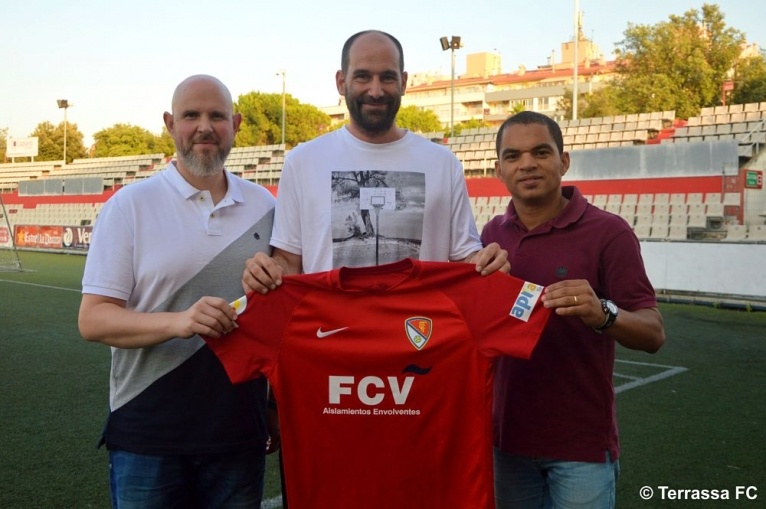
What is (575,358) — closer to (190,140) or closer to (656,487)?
(190,140)

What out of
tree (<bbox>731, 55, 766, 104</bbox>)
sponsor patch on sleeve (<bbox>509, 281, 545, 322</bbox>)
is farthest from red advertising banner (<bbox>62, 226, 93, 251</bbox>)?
tree (<bbox>731, 55, 766, 104</bbox>)

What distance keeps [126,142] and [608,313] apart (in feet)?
254

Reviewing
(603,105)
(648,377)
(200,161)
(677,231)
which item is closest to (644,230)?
(677,231)

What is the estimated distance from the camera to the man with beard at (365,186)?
2617mm

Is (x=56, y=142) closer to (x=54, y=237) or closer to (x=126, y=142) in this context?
(x=126, y=142)

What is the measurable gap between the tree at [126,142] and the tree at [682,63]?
46.7 metres

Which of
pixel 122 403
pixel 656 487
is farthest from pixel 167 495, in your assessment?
pixel 656 487

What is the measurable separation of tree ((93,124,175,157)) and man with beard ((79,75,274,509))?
74608mm

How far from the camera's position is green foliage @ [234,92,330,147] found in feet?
243

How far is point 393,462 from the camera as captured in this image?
→ 8.34 ft

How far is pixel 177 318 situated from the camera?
2350 millimetres

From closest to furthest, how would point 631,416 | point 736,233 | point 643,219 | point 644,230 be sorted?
point 631,416 → point 736,233 → point 644,230 → point 643,219

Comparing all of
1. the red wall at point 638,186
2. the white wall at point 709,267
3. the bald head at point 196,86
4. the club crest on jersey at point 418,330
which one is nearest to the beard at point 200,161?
the bald head at point 196,86

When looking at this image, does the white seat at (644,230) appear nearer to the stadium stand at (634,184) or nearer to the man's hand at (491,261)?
the stadium stand at (634,184)
